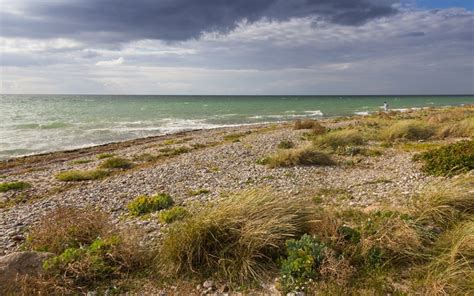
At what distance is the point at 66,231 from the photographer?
6.64 meters

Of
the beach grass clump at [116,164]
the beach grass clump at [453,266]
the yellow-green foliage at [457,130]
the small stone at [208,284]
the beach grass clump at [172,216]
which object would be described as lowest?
the beach grass clump at [116,164]

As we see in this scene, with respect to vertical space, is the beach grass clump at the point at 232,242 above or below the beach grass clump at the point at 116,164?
above

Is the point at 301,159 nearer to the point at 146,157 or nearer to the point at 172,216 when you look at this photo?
the point at 172,216

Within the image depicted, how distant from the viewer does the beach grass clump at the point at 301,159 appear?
14500 millimetres

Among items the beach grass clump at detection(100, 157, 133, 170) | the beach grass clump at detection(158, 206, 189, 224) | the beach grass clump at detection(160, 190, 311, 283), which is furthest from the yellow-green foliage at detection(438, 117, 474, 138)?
the beach grass clump at detection(100, 157, 133, 170)

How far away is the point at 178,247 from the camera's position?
232 inches

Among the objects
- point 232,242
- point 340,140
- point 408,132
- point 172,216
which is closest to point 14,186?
point 172,216

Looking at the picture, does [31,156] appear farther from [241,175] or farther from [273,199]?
[273,199]

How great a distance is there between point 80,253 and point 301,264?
4.09 metres

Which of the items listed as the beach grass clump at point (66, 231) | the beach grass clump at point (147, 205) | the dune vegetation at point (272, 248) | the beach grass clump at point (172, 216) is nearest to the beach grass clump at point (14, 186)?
the beach grass clump at point (147, 205)

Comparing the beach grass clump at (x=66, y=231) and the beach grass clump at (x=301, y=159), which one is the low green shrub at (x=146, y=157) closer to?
the beach grass clump at (x=301, y=159)

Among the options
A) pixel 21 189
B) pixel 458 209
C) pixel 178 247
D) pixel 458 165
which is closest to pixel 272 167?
pixel 458 165

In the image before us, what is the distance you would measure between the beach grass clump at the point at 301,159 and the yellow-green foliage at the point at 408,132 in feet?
27.0

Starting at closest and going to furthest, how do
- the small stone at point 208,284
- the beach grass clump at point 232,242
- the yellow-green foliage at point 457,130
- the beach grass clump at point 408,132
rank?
the small stone at point 208,284 < the beach grass clump at point 232,242 < the yellow-green foliage at point 457,130 < the beach grass clump at point 408,132
